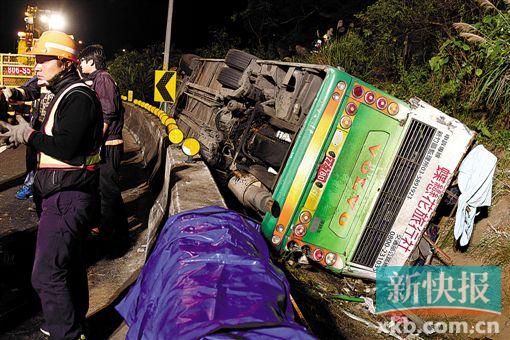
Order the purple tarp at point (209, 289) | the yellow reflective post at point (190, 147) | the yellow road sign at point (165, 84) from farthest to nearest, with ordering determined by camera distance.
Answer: the yellow road sign at point (165, 84) → the yellow reflective post at point (190, 147) → the purple tarp at point (209, 289)

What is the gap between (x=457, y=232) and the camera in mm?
5066

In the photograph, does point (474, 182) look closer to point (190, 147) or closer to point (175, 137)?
point (190, 147)

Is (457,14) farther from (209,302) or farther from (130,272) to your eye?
(209,302)

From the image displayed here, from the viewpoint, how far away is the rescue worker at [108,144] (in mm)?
4547

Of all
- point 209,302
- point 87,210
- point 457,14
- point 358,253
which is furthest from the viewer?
point 457,14

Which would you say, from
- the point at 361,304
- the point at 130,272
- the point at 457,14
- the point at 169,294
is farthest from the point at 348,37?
the point at 169,294

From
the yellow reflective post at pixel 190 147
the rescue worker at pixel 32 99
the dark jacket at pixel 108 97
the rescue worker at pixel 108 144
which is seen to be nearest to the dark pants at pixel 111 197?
the rescue worker at pixel 108 144

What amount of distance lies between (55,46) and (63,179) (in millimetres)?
953

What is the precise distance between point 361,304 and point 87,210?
10.5 feet

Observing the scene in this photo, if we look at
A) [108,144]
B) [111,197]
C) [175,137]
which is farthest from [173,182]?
[175,137]

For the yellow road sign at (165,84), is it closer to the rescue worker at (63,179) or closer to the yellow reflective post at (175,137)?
the yellow reflective post at (175,137)

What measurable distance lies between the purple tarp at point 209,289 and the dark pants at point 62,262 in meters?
0.37

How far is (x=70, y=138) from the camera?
2793mm

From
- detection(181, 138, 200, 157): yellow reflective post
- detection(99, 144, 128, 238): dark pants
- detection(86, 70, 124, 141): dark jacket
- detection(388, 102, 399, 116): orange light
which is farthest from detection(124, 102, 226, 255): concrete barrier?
detection(388, 102, 399, 116): orange light
